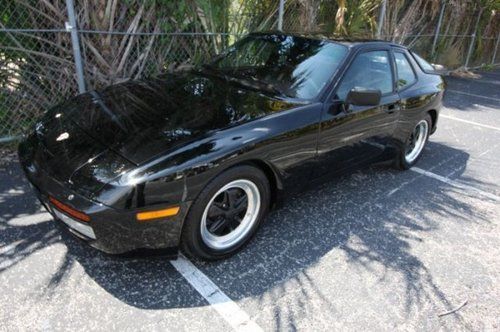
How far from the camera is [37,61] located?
4.38 m

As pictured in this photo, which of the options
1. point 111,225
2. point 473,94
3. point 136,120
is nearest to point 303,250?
point 111,225

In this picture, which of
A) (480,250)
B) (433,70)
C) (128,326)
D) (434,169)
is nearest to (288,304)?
(128,326)

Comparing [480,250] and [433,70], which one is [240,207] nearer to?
[480,250]

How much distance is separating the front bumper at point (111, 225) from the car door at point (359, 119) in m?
1.38

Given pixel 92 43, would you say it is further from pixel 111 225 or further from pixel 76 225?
pixel 111 225

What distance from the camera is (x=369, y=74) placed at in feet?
11.5

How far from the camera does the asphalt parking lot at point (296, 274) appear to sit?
2.24 metres

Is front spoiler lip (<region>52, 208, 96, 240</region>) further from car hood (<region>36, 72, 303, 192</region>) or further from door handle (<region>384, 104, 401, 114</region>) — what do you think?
door handle (<region>384, 104, 401, 114</region>)

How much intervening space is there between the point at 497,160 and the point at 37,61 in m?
5.69

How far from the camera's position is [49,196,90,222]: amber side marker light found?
2135 millimetres

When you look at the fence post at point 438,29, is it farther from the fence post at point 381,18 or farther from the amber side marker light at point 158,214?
the amber side marker light at point 158,214

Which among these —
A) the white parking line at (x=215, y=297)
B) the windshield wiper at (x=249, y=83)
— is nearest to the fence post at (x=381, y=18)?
the windshield wiper at (x=249, y=83)

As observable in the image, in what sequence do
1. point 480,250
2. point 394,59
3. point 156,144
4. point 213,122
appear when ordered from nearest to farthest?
point 156,144 < point 213,122 < point 480,250 < point 394,59

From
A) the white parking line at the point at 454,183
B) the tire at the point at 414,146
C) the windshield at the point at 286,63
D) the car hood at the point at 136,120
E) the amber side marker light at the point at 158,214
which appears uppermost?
the windshield at the point at 286,63
